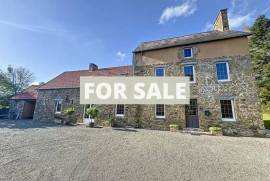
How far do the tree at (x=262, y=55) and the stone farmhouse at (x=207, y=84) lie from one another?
10.0m

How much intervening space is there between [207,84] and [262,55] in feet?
47.3

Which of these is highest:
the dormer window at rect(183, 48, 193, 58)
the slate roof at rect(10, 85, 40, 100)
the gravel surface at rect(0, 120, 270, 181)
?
the dormer window at rect(183, 48, 193, 58)

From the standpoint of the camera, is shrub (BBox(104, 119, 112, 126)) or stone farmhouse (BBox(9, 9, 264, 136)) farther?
shrub (BBox(104, 119, 112, 126))

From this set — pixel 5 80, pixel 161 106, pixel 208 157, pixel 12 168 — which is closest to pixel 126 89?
pixel 161 106

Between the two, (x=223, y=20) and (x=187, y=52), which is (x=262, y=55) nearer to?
(x=223, y=20)

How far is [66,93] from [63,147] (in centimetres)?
1159

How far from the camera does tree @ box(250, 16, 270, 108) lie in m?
18.0

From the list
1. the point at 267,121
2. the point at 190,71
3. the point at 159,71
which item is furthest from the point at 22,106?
the point at 267,121

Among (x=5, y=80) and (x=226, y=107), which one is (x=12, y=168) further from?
(x=5, y=80)

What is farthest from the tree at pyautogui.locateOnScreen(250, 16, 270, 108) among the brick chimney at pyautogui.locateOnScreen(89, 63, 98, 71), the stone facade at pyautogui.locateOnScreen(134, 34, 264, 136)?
the brick chimney at pyautogui.locateOnScreen(89, 63, 98, 71)

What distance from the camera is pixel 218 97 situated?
38.2 feet

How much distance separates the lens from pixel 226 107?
11484 millimetres

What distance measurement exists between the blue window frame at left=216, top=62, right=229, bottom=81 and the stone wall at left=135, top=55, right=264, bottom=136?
28 centimetres

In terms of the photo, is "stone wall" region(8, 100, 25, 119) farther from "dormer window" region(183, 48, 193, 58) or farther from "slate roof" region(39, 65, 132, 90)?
"dormer window" region(183, 48, 193, 58)
